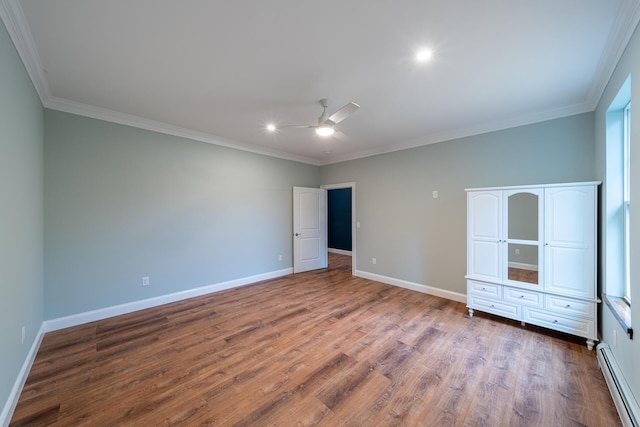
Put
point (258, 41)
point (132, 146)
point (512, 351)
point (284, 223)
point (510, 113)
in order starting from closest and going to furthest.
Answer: point (258, 41)
point (512, 351)
point (510, 113)
point (132, 146)
point (284, 223)

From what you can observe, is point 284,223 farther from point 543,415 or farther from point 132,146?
point 543,415

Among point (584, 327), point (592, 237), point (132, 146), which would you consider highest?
point (132, 146)

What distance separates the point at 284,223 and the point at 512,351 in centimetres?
411

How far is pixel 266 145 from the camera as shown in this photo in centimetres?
469

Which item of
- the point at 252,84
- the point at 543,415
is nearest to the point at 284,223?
the point at 252,84

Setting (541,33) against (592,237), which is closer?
(541,33)

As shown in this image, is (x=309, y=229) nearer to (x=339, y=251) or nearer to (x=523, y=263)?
(x=339, y=251)

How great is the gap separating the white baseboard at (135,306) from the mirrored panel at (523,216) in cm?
420

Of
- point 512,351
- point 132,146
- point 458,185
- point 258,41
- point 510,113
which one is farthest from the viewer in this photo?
point 458,185

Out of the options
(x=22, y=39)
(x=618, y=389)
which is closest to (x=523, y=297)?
(x=618, y=389)

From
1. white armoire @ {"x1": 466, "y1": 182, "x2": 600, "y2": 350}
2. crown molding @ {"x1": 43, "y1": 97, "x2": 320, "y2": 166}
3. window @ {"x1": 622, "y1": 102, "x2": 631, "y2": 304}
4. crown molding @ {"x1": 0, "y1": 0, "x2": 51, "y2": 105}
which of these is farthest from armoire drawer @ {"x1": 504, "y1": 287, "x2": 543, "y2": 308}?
crown molding @ {"x1": 0, "y1": 0, "x2": 51, "y2": 105}

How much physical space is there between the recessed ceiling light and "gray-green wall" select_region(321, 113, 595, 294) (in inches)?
84.6

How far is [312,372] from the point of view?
6.95 ft

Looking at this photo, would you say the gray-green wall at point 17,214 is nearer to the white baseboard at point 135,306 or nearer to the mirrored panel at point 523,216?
the white baseboard at point 135,306
